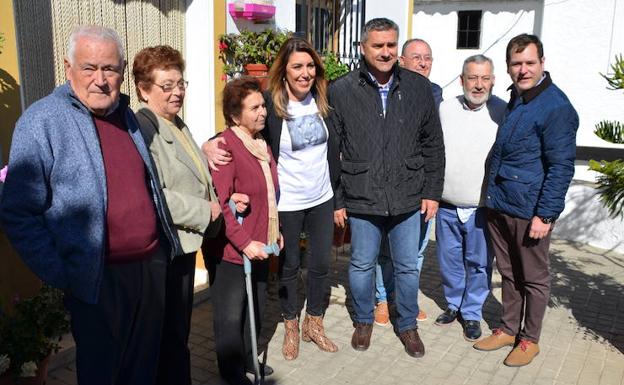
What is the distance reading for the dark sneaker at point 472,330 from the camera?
441cm

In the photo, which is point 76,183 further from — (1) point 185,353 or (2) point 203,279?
(2) point 203,279

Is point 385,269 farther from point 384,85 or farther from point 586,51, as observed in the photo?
point 586,51

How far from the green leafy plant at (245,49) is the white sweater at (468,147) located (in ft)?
6.24

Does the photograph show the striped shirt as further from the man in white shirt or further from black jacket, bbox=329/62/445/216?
the man in white shirt

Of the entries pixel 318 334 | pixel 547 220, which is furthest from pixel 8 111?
pixel 547 220

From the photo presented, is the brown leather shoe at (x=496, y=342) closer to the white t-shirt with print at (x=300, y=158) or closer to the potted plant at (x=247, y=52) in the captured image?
the white t-shirt with print at (x=300, y=158)

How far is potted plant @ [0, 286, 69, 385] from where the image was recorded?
3.14m

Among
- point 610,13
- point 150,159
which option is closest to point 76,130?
point 150,159

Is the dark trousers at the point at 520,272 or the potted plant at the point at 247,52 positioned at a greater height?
the potted plant at the point at 247,52

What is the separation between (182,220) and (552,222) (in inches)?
92.0

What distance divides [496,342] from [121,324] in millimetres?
2800

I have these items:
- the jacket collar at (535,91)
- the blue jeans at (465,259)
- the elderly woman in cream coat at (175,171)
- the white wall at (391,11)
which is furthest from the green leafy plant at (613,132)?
the white wall at (391,11)

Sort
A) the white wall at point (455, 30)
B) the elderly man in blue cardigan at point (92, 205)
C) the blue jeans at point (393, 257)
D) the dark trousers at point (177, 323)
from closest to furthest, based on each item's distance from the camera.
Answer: the elderly man in blue cardigan at point (92, 205) → the dark trousers at point (177, 323) → the blue jeans at point (393, 257) → the white wall at point (455, 30)

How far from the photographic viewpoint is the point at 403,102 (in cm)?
383
